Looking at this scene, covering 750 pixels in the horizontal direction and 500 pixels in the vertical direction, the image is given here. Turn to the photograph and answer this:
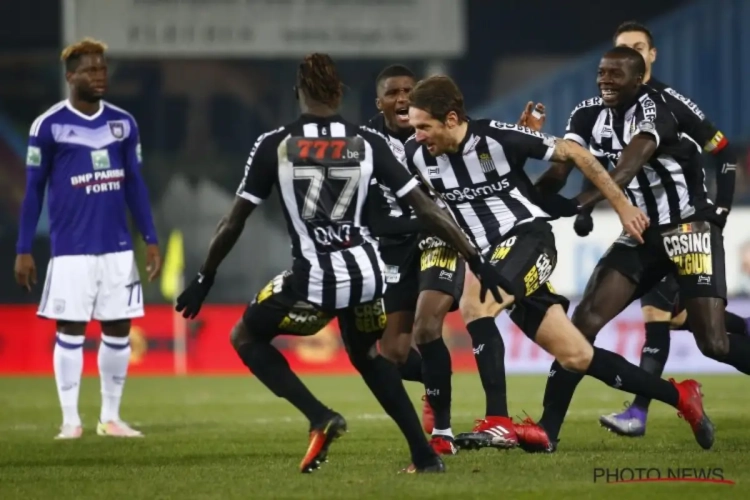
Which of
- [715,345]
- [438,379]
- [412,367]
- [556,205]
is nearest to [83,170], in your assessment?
[412,367]

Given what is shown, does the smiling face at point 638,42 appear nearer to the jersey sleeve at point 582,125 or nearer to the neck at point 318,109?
the jersey sleeve at point 582,125

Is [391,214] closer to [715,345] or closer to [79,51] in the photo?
[715,345]

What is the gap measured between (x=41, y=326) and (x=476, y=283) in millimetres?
11569

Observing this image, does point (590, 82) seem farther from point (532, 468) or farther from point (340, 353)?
point (532, 468)

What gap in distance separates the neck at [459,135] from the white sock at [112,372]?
10.5 feet

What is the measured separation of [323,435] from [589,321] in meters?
2.04

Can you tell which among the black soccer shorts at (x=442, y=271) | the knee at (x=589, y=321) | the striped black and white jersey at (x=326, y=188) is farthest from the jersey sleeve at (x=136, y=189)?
the striped black and white jersey at (x=326, y=188)

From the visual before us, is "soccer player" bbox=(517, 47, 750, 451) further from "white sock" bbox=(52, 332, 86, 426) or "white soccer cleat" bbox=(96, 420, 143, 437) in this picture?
"white sock" bbox=(52, 332, 86, 426)

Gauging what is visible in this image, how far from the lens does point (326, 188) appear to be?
623 cm

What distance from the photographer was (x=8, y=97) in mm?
20125

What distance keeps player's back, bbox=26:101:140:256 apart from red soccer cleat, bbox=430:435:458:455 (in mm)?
3007

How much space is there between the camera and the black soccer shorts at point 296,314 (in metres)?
6.28

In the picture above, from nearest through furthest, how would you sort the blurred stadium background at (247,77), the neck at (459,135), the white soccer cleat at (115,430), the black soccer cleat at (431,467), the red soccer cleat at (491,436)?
the black soccer cleat at (431,467)
the red soccer cleat at (491,436)
the neck at (459,135)
the white soccer cleat at (115,430)
the blurred stadium background at (247,77)

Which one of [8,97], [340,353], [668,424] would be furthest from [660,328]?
[8,97]
